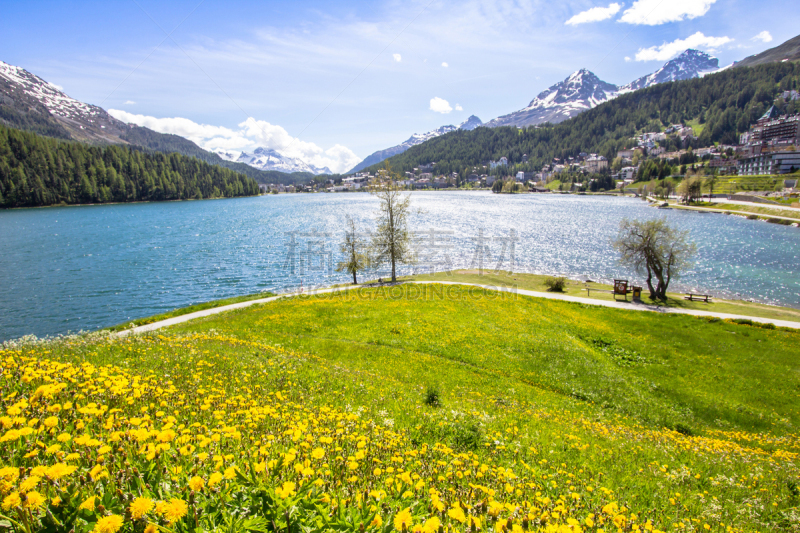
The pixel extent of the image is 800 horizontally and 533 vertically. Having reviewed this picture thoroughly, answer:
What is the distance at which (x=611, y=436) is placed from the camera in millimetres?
10312

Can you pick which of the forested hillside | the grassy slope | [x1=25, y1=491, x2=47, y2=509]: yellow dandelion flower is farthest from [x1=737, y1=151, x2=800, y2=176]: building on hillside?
the forested hillside

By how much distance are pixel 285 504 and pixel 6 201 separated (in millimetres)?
205373

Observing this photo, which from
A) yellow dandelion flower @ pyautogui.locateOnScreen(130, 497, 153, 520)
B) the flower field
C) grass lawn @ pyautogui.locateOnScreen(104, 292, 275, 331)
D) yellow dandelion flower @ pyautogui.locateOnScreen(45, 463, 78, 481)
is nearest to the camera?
yellow dandelion flower @ pyautogui.locateOnScreen(130, 497, 153, 520)

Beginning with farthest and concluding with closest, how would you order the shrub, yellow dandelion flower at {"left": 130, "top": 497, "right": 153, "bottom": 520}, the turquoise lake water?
1. the shrub
2. the turquoise lake water
3. yellow dandelion flower at {"left": 130, "top": 497, "right": 153, "bottom": 520}

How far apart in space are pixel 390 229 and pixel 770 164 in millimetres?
222940

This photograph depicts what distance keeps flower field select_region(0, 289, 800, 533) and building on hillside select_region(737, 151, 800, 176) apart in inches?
8629

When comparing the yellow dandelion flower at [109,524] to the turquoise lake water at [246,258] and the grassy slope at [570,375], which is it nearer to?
the grassy slope at [570,375]

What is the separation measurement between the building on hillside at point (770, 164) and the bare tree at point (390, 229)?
215734 millimetres

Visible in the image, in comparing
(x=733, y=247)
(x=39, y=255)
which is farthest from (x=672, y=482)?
(x=733, y=247)

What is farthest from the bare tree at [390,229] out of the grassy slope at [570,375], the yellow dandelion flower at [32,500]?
the yellow dandelion flower at [32,500]

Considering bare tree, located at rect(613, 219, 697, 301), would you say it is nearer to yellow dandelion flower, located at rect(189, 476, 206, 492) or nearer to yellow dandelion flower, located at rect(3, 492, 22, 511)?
yellow dandelion flower, located at rect(189, 476, 206, 492)

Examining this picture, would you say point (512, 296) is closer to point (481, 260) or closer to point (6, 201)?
point (481, 260)

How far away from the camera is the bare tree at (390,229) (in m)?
43.1

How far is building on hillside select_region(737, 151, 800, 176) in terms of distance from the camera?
162125mm
